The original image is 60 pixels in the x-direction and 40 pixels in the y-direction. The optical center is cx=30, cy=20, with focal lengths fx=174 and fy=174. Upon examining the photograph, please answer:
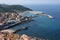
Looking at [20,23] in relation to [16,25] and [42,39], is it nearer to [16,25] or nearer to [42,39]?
[16,25]

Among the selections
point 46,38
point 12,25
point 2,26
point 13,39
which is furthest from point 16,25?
point 13,39

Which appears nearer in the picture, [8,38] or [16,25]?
[8,38]

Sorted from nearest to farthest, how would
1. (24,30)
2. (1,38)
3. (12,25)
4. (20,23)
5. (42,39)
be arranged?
(1,38) → (42,39) → (24,30) → (12,25) → (20,23)

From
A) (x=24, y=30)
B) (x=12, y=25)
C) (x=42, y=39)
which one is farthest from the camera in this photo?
(x=12, y=25)

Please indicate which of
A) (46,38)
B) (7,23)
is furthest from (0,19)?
(46,38)

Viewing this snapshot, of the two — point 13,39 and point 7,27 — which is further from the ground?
point 13,39

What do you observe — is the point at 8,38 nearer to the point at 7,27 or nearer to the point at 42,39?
the point at 42,39

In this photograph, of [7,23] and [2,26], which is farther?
[7,23]

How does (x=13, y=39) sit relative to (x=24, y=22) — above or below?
above

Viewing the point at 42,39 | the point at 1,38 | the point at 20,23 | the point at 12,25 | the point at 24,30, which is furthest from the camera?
the point at 20,23
